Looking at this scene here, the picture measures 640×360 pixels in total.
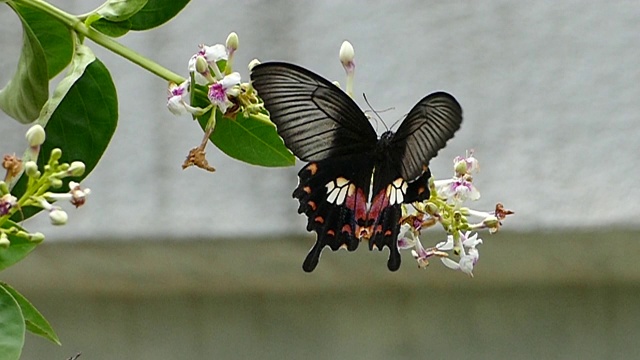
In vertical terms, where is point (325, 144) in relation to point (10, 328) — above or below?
above

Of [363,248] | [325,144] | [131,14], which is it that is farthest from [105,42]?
[363,248]

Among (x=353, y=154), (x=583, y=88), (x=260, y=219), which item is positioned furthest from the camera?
(x=260, y=219)

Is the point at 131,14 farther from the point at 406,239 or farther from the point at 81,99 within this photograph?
the point at 406,239

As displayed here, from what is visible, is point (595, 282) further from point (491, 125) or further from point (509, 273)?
point (491, 125)

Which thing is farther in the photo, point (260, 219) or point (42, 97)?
point (260, 219)

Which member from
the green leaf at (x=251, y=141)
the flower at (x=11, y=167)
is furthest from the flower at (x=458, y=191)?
the flower at (x=11, y=167)

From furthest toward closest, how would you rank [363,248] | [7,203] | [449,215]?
1. [363,248]
2. [449,215]
3. [7,203]

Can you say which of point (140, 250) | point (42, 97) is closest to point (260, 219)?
point (140, 250)
